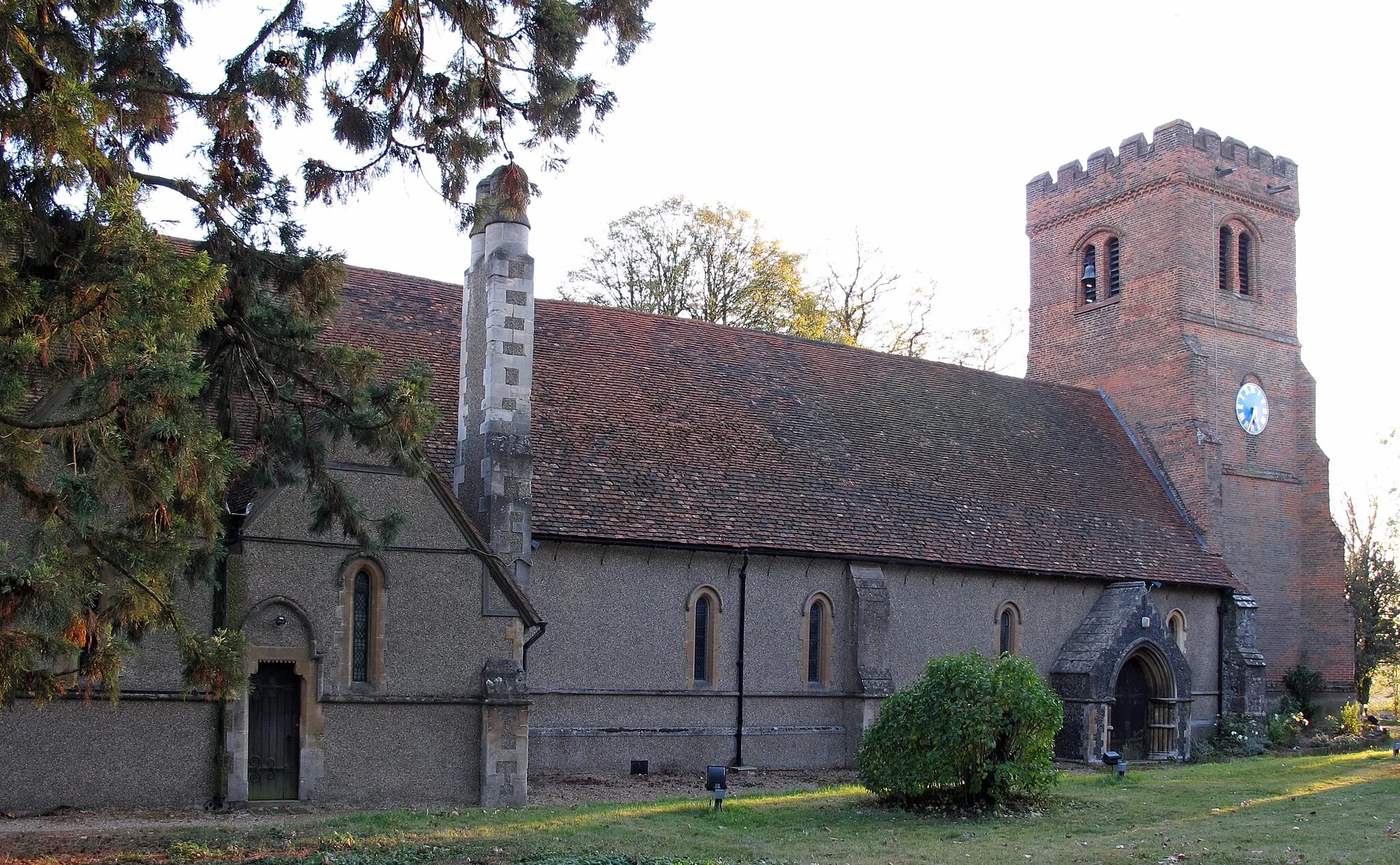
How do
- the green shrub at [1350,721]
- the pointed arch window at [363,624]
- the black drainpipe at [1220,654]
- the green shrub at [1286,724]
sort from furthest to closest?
1. the green shrub at [1350,721]
2. the green shrub at [1286,724]
3. the black drainpipe at [1220,654]
4. the pointed arch window at [363,624]

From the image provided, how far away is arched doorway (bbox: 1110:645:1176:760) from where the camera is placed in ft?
88.0

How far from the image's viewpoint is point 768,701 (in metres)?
22.8

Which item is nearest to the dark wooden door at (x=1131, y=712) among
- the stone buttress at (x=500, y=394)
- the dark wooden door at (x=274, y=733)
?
the stone buttress at (x=500, y=394)

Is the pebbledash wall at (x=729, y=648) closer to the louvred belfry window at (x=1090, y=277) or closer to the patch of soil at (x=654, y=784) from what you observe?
the patch of soil at (x=654, y=784)

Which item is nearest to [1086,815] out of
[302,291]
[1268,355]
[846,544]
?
[846,544]

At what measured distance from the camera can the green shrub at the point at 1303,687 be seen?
3184 cm

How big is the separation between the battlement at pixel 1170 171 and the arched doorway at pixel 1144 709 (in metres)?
12.4

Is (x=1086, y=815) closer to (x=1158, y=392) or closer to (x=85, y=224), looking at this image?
(x=85, y=224)

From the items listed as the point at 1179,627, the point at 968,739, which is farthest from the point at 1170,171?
the point at 968,739

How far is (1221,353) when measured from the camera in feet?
107

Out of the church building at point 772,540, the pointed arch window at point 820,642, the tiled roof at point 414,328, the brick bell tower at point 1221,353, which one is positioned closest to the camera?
the church building at point 772,540

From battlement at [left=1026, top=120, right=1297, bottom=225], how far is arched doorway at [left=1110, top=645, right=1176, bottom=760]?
40.8 ft

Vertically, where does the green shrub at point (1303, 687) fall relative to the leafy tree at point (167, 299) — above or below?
below

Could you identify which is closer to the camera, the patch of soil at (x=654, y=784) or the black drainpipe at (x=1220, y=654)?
the patch of soil at (x=654, y=784)
